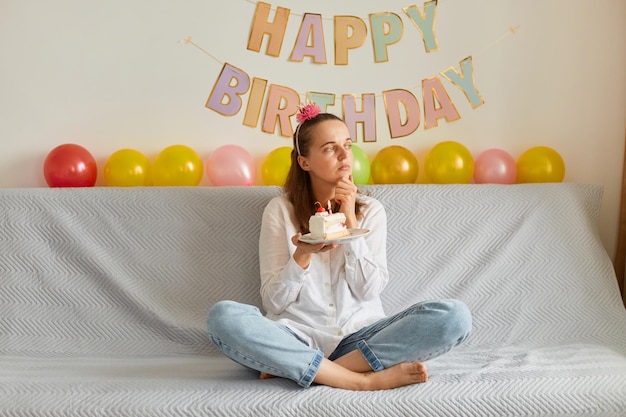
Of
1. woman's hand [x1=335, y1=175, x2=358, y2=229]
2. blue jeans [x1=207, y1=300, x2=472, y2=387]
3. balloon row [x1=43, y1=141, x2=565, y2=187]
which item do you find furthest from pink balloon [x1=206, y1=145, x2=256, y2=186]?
blue jeans [x1=207, y1=300, x2=472, y2=387]

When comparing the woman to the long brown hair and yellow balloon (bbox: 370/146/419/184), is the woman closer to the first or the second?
the long brown hair

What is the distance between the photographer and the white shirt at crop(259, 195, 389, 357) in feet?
6.75

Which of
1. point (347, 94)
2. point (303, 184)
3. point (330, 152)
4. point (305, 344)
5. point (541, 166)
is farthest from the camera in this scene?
point (347, 94)

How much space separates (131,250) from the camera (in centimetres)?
245

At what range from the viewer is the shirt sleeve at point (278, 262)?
6.76 ft

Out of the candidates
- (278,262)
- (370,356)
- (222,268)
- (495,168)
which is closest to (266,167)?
(222,268)

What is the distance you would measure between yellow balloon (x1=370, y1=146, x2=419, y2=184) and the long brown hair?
0.38 meters

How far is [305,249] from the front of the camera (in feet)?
6.52

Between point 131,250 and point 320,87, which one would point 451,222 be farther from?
point 131,250

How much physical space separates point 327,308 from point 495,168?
956 mm

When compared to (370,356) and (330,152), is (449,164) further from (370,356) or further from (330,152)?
(370,356)

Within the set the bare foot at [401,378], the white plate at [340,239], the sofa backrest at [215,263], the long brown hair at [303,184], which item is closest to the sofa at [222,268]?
the sofa backrest at [215,263]

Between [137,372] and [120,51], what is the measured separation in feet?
4.27

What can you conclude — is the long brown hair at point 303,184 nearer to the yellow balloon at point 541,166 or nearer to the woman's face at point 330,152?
the woman's face at point 330,152
